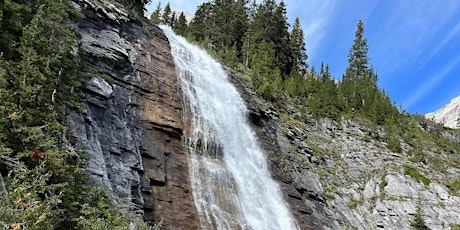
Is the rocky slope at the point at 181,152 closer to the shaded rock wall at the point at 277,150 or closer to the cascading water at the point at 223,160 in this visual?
the shaded rock wall at the point at 277,150

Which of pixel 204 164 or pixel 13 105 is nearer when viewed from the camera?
pixel 13 105

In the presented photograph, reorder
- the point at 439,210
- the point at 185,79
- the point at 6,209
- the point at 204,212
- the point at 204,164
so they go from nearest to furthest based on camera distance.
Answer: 1. the point at 6,209
2. the point at 204,212
3. the point at 204,164
4. the point at 185,79
5. the point at 439,210

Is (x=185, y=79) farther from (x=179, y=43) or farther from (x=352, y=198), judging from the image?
(x=352, y=198)

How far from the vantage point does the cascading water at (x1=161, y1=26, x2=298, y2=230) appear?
20719mm

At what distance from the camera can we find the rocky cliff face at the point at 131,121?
16.9m

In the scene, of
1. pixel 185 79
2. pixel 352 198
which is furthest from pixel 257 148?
pixel 352 198

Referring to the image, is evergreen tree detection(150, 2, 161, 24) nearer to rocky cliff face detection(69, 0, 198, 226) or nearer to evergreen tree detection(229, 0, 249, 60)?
evergreen tree detection(229, 0, 249, 60)

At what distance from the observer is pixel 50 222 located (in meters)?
9.45

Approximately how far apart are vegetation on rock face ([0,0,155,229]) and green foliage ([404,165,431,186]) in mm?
27692

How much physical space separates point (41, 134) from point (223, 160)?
44.1ft

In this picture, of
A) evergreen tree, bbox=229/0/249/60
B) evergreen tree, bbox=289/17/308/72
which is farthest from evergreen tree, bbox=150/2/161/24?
evergreen tree, bbox=289/17/308/72

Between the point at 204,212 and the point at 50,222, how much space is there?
10.6m

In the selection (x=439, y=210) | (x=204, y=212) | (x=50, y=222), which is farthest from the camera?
(x=439, y=210)

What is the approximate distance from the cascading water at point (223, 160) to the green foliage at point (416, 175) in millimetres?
14555
